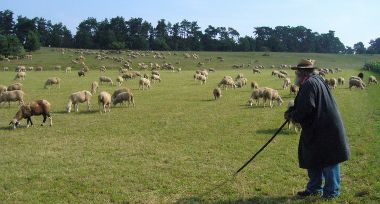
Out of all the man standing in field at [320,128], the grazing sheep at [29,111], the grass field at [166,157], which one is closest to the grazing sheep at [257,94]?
the grass field at [166,157]

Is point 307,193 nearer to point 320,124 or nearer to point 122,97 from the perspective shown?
point 320,124

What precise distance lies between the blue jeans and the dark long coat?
9.8 inches

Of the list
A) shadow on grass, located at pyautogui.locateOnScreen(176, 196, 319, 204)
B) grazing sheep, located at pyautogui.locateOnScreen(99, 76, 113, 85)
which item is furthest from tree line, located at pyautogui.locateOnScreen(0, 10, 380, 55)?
shadow on grass, located at pyautogui.locateOnScreen(176, 196, 319, 204)

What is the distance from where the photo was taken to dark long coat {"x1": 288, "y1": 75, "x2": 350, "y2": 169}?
853 centimetres

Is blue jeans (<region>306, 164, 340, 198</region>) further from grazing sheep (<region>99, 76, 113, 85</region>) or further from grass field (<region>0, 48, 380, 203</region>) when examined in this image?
grazing sheep (<region>99, 76, 113, 85</region>)

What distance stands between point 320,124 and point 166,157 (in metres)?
6.23

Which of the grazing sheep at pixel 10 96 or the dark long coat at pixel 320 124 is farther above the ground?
the dark long coat at pixel 320 124

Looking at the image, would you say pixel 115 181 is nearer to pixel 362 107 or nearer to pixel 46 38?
pixel 362 107

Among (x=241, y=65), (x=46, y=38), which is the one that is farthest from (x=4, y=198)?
(x=46, y=38)

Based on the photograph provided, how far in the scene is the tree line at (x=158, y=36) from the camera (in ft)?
441

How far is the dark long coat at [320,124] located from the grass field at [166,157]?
1062mm

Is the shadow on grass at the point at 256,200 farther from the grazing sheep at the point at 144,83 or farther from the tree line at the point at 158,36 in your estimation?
the tree line at the point at 158,36

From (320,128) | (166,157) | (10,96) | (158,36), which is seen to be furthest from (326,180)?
(158,36)

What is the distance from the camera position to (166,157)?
1362 centimetres
